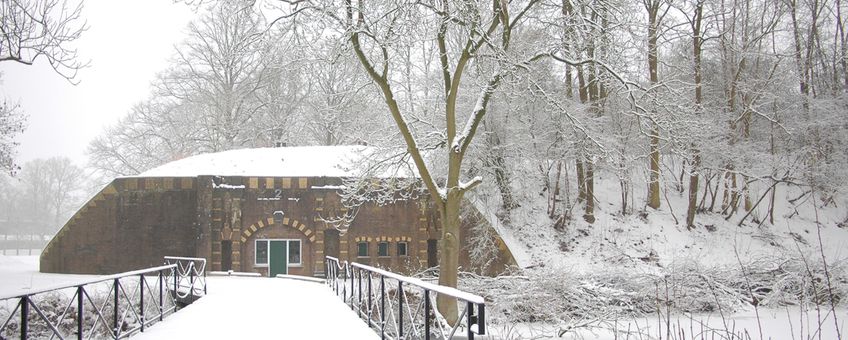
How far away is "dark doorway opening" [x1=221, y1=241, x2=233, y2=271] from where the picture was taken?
926 inches

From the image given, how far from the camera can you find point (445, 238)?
48.5 ft

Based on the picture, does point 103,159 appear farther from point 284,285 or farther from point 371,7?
point 371,7

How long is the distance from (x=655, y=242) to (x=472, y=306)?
20.6 metres

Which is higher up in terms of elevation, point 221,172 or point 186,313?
point 221,172

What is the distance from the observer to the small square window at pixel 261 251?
24016 millimetres

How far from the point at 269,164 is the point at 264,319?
1627cm

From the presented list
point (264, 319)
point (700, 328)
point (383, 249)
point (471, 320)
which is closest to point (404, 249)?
point (383, 249)

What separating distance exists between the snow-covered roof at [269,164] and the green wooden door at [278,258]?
2622 millimetres

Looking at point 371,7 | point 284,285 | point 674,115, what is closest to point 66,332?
point 284,285

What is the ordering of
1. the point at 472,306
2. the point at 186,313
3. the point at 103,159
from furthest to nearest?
the point at 103,159 < the point at 186,313 < the point at 472,306

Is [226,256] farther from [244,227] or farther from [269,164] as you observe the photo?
[269,164]

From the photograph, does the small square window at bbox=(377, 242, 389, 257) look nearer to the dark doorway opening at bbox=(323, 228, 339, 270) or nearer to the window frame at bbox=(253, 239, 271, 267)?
the dark doorway opening at bbox=(323, 228, 339, 270)

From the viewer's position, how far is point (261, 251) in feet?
78.9

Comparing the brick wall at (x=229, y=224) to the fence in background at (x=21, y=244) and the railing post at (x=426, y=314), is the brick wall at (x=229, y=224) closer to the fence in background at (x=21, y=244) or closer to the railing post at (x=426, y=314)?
the railing post at (x=426, y=314)
